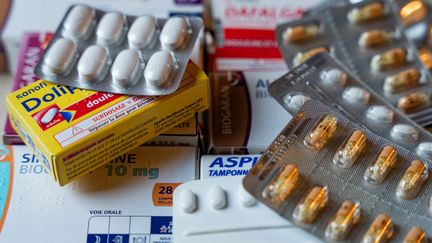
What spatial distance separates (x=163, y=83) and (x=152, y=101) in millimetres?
26

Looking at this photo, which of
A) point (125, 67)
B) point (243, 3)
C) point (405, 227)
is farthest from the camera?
point (243, 3)

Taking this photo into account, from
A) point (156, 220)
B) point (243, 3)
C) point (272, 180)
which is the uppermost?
point (243, 3)

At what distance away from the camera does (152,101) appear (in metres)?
0.80

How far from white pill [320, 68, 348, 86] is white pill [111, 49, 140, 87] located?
0.25m

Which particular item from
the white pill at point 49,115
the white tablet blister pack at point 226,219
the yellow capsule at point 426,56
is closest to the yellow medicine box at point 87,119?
the white pill at point 49,115

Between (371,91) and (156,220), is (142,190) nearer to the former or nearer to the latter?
(156,220)

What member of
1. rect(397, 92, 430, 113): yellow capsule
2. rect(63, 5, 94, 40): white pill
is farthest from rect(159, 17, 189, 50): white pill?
rect(397, 92, 430, 113): yellow capsule

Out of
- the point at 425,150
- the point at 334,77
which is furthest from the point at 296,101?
the point at 425,150

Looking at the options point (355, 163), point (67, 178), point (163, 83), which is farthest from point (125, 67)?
point (355, 163)

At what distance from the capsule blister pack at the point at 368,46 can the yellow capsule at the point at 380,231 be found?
0.26 metres

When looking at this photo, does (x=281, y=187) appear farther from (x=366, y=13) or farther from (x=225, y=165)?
(x=366, y=13)

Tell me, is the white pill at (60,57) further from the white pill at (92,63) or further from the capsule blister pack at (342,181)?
the capsule blister pack at (342,181)

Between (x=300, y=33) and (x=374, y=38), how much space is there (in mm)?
110

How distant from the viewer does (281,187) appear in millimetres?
715
